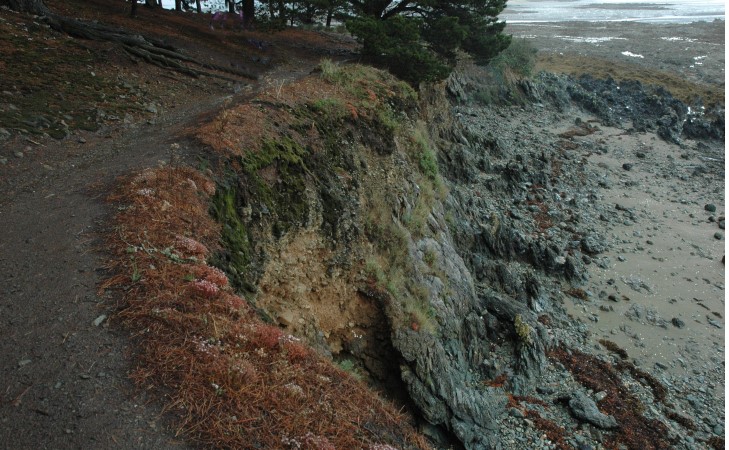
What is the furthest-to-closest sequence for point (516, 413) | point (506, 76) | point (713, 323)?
point (506, 76), point (713, 323), point (516, 413)

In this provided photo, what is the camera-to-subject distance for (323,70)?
61.1 ft

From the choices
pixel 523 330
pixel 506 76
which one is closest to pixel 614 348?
pixel 523 330

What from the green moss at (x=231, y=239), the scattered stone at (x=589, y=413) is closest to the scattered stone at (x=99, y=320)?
the green moss at (x=231, y=239)

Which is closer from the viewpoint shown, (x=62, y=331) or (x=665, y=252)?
(x=62, y=331)

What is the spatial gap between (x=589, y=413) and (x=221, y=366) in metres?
11.9

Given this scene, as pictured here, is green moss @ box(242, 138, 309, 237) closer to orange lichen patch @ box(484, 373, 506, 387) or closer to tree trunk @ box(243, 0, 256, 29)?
orange lichen patch @ box(484, 373, 506, 387)

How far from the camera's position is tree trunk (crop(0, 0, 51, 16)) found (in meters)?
18.4

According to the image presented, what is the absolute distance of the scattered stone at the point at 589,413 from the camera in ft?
42.8

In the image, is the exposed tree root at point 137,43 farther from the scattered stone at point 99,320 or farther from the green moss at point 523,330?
the scattered stone at point 99,320

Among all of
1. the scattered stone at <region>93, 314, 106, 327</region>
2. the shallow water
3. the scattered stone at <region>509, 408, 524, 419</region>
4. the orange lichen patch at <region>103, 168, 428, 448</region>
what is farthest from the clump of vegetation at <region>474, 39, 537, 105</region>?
the shallow water

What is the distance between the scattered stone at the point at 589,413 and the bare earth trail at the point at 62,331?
12.3 m

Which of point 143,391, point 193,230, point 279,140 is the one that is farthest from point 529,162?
point 143,391

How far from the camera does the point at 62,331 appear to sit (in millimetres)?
5445

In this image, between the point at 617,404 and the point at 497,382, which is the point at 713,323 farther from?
the point at 497,382
